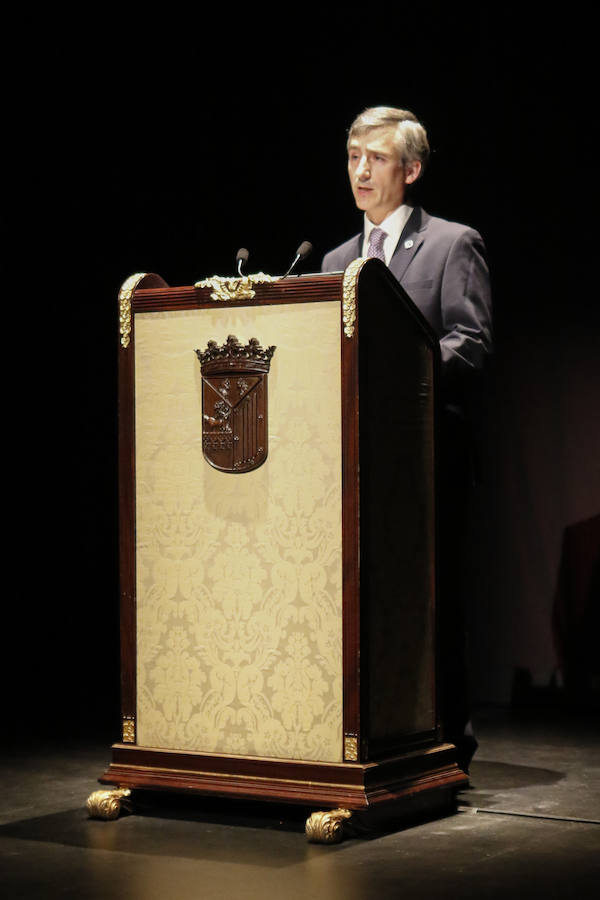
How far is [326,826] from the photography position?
8.76 feet

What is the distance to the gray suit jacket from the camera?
3.18m

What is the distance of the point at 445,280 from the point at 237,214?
1.97 meters

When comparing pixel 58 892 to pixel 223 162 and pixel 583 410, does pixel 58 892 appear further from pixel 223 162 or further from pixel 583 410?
pixel 223 162

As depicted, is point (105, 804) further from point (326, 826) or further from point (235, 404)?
point (235, 404)

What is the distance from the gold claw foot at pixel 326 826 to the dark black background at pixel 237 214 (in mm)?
1587

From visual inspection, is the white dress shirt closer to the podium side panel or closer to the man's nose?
the man's nose

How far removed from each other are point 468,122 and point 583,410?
0.98m

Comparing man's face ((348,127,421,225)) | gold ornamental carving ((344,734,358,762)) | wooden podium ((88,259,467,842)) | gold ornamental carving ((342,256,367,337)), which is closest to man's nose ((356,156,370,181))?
man's face ((348,127,421,225))

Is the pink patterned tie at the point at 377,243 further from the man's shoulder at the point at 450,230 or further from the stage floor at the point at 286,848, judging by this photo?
the stage floor at the point at 286,848

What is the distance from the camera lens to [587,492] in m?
4.61

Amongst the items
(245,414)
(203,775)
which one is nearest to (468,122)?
(245,414)

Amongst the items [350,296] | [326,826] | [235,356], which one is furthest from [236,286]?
[326,826]

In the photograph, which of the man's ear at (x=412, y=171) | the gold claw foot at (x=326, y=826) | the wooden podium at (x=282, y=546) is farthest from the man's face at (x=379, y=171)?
the gold claw foot at (x=326, y=826)

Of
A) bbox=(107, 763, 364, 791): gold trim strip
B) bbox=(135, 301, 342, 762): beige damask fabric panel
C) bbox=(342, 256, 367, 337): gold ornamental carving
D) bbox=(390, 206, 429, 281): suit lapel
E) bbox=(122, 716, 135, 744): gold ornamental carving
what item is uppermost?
bbox=(390, 206, 429, 281): suit lapel
